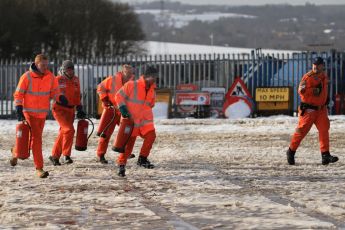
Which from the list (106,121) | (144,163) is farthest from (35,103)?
(106,121)

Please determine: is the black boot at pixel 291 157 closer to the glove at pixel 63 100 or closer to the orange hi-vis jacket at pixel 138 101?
the orange hi-vis jacket at pixel 138 101

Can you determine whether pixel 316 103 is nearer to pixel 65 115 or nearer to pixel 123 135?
pixel 123 135

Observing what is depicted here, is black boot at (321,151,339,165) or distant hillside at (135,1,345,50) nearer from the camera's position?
black boot at (321,151,339,165)

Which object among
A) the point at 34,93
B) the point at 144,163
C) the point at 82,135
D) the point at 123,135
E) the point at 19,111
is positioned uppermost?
the point at 34,93

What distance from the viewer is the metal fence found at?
26500 millimetres

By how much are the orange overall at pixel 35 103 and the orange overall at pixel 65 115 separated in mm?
1402

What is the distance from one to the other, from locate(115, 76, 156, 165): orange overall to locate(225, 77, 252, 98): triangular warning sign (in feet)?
45.8

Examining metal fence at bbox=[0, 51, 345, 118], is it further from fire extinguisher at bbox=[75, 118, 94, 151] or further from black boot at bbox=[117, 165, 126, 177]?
black boot at bbox=[117, 165, 126, 177]

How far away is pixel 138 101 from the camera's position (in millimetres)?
11852

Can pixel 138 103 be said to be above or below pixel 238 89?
below

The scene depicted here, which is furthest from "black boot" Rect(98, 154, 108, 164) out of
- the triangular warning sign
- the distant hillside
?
the distant hillside

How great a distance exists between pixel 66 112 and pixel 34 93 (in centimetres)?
172

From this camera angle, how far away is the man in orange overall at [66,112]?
13.2 metres

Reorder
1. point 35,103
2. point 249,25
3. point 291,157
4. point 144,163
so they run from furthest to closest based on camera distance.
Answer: point 249,25 < point 291,157 < point 144,163 < point 35,103
